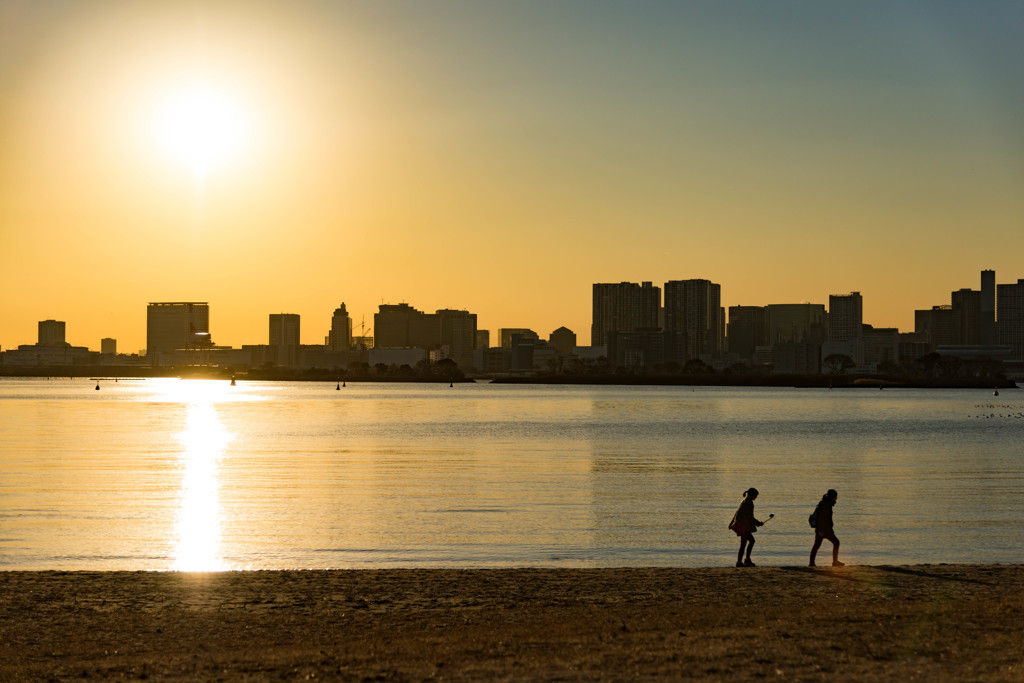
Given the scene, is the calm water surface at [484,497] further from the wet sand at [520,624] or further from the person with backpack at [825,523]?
the wet sand at [520,624]

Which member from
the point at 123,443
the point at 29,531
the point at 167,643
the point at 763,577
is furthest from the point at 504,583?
the point at 123,443

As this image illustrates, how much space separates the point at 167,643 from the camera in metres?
18.5

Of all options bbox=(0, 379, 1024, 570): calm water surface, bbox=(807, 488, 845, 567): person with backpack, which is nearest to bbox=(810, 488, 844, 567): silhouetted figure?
bbox=(807, 488, 845, 567): person with backpack

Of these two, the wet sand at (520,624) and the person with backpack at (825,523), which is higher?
the person with backpack at (825,523)

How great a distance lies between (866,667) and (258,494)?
3306 cm

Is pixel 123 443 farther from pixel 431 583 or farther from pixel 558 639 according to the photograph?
pixel 558 639

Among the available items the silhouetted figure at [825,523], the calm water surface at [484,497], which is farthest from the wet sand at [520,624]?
the calm water surface at [484,497]

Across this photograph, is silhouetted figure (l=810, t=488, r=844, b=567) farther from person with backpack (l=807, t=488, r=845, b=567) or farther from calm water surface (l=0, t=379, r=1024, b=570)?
calm water surface (l=0, t=379, r=1024, b=570)

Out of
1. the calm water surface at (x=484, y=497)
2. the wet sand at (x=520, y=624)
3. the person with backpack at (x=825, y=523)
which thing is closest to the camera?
the wet sand at (x=520, y=624)

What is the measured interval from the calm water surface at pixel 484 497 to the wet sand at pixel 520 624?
135 inches

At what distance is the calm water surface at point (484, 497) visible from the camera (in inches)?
1148

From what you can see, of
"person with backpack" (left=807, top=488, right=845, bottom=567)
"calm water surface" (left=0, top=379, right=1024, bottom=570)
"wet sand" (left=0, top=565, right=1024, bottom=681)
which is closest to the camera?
"wet sand" (left=0, top=565, right=1024, bottom=681)

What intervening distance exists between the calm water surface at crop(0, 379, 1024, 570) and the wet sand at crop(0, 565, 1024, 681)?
3.43 metres

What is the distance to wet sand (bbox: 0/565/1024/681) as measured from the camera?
598 inches
